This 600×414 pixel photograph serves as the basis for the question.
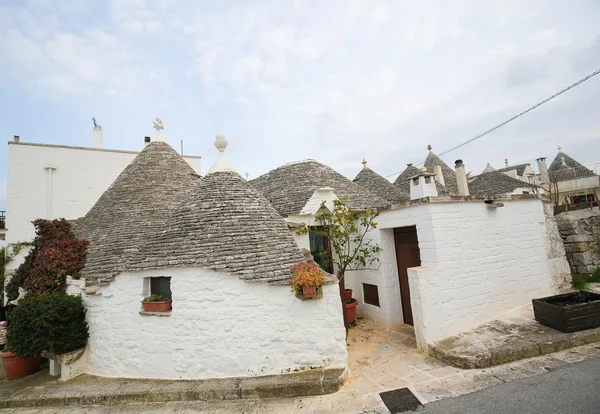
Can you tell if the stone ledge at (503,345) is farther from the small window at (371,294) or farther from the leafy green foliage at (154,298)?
the leafy green foliage at (154,298)

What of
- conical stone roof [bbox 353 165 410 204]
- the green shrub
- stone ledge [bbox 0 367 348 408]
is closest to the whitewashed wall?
the green shrub

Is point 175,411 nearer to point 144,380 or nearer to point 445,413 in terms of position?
point 144,380

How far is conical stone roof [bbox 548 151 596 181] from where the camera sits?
70.0 ft

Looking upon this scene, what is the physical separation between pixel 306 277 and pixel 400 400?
2.26 metres

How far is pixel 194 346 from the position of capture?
17.3ft

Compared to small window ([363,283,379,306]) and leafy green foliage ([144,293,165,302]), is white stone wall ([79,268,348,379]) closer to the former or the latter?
leafy green foliage ([144,293,165,302])

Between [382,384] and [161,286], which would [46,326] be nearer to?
[161,286]

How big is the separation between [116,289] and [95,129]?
1380 cm

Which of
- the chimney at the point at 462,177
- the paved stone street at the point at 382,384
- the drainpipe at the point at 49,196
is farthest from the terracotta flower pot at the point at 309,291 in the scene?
the drainpipe at the point at 49,196

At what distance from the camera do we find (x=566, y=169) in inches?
915

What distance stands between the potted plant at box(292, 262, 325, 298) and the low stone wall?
8.61m

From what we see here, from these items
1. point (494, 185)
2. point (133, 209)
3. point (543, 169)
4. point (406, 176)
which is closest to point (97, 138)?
point (133, 209)

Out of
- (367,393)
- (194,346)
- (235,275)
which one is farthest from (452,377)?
(194,346)

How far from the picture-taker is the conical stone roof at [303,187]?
378 inches
